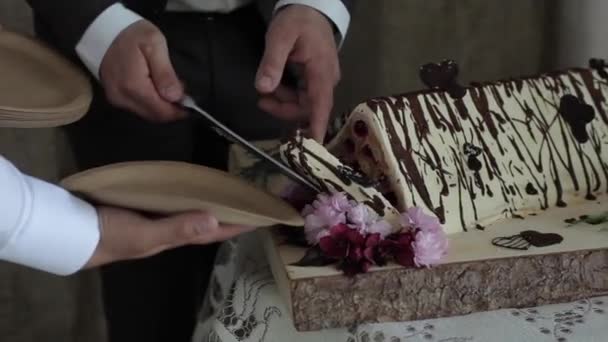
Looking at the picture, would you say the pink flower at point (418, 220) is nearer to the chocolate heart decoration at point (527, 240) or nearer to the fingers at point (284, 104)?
the chocolate heart decoration at point (527, 240)

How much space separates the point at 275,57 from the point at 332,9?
0.11m

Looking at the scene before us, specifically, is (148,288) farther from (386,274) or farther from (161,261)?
(386,274)

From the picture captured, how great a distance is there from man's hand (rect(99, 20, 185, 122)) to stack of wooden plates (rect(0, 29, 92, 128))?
38mm

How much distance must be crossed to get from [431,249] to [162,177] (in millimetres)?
238

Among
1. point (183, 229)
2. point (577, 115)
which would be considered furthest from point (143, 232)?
point (577, 115)

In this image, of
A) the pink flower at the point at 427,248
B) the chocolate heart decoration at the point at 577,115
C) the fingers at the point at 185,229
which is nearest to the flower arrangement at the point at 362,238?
the pink flower at the point at 427,248

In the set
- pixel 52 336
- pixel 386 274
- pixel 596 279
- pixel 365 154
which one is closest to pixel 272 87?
pixel 365 154

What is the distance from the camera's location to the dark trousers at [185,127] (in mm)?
1057

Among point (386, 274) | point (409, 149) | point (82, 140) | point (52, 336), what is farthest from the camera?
point (52, 336)

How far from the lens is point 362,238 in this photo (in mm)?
777

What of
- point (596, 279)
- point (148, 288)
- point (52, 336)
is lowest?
point (52, 336)

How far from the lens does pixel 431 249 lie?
765 mm

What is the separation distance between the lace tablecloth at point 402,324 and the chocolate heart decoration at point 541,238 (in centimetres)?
6

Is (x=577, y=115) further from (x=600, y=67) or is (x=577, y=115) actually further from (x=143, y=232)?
(x=143, y=232)
